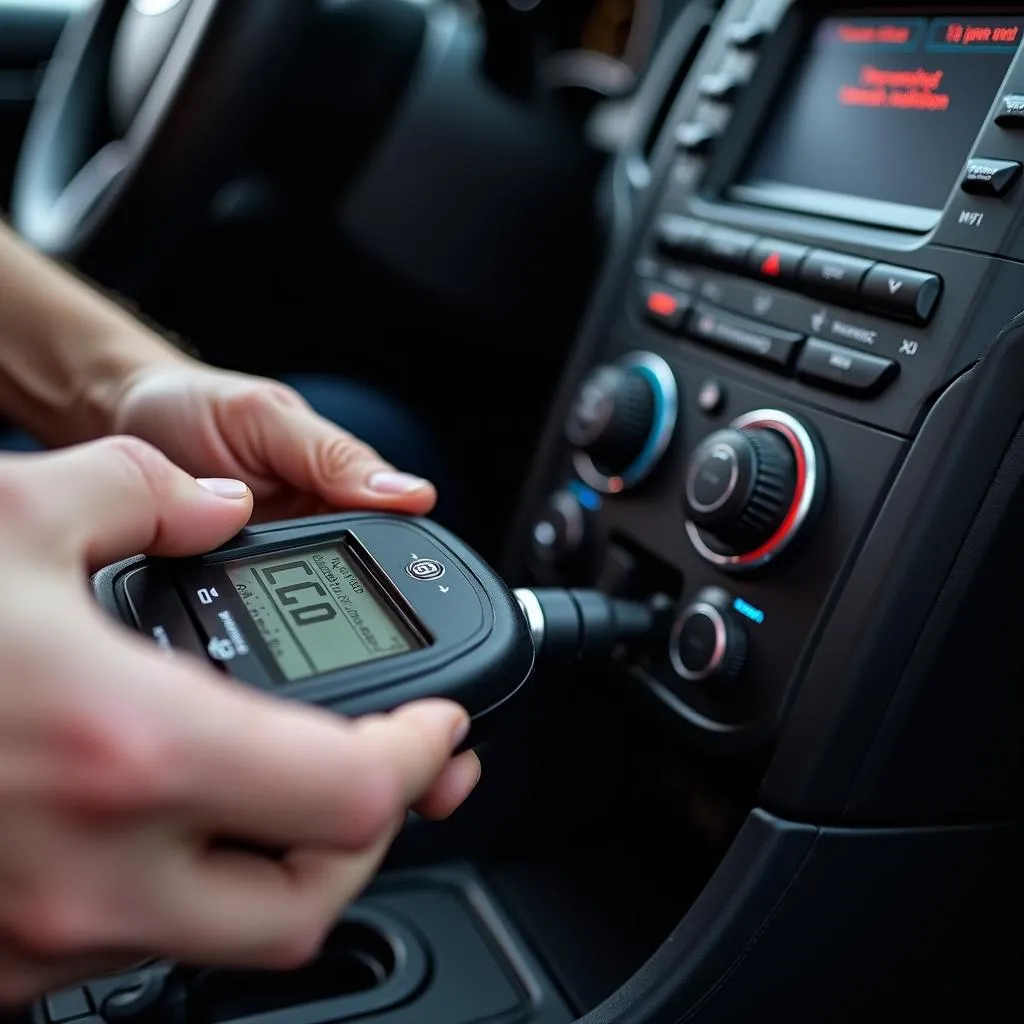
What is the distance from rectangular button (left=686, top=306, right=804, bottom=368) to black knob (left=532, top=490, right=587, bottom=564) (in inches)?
5.8

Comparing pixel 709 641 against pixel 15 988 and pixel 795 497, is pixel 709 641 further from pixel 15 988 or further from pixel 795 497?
pixel 15 988

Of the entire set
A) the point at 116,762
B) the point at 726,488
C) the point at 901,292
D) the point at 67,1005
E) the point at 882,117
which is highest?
the point at 882,117

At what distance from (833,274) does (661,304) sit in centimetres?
16

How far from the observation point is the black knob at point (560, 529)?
0.79 meters

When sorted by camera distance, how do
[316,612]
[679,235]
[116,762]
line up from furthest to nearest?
[679,235] < [316,612] < [116,762]

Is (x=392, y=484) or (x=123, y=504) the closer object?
(x=123, y=504)

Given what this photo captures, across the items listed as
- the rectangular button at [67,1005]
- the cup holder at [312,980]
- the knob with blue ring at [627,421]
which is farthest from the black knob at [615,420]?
the rectangular button at [67,1005]

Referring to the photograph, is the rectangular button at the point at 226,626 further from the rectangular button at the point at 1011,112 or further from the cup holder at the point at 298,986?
the rectangular button at the point at 1011,112

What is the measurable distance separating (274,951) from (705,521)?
33 cm

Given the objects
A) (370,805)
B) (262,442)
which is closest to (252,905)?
(370,805)

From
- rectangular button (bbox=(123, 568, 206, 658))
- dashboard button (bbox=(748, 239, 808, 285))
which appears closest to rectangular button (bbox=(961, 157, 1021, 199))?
dashboard button (bbox=(748, 239, 808, 285))

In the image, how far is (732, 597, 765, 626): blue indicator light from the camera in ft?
2.08

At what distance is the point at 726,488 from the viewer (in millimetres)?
623

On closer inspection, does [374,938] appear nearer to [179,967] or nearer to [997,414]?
[179,967]
